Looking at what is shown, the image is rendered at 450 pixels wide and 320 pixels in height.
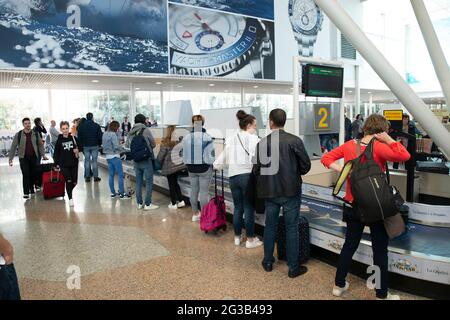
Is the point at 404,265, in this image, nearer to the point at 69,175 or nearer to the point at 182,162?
the point at 182,162

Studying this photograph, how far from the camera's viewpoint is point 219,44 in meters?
15.5

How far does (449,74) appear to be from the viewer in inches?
172

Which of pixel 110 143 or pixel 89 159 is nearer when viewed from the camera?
pixel 110 143

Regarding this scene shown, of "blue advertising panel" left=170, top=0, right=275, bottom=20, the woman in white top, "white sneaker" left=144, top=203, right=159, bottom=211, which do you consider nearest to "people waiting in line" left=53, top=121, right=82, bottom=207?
"white sneaker" left=144, top=203, right=159, bottom=211

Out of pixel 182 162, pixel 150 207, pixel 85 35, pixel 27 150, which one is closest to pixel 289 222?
pixel 182 162

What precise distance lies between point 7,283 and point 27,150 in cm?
629

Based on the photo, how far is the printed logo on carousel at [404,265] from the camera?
119 inches

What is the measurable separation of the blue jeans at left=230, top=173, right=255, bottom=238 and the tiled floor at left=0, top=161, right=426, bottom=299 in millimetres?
279

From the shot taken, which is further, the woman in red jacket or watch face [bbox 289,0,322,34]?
watch face [bbox 289,0,322,34]

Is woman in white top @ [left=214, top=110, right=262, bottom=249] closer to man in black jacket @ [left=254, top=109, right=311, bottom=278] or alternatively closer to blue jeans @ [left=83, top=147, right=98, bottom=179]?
man in black jacket @ [left=254, top=109, right=311, bottom=278]

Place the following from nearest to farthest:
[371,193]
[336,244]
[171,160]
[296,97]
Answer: [371,193] < [336,244] < [171,160] < [296,97]

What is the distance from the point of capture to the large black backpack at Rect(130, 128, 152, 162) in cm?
599

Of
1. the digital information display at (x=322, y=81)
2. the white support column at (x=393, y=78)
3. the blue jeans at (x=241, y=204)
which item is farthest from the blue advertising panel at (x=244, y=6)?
the blue jeans at (x=241, y=204)

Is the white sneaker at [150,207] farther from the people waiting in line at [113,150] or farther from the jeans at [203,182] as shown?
the jeans at [203,182]
